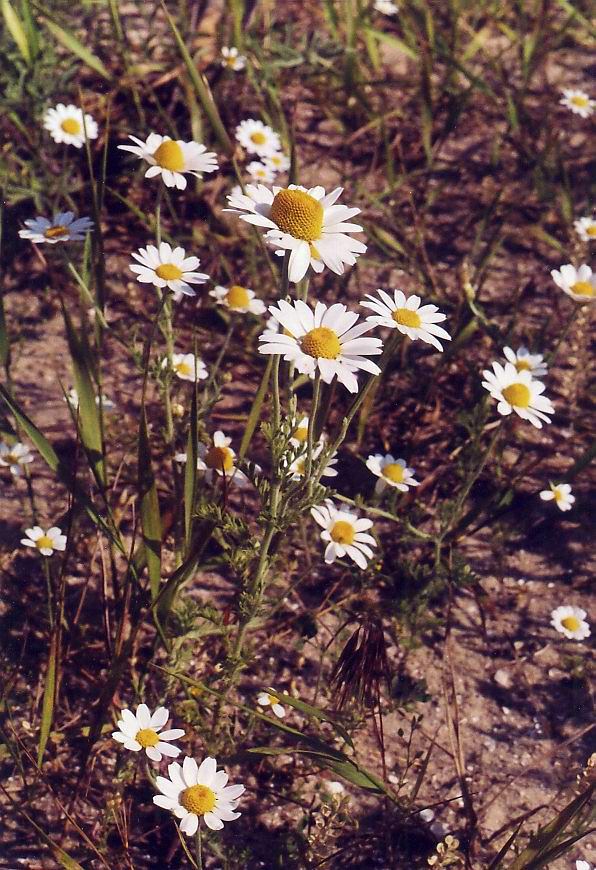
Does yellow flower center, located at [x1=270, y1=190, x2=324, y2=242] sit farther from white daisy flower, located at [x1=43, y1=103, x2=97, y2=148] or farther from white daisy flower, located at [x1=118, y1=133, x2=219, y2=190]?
white daisy flower, located at [x1=43, y1=103, x2=97, y2=148]

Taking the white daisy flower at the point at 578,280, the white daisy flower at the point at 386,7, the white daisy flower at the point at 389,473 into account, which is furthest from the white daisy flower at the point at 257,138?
the white daisy flower at the point at 389,473

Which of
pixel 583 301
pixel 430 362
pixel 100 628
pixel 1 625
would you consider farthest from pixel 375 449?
pixel 1 625

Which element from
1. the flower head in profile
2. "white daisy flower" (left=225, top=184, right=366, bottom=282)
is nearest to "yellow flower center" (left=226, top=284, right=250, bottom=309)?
"white daisy flower" (left=225, top=184, right=366, bottom=282)

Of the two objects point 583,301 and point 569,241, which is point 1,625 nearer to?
point 583,301

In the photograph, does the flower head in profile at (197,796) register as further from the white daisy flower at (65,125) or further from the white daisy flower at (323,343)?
the white daisy flower at (65,125)

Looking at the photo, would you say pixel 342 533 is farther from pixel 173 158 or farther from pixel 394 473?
pixel 173 158
